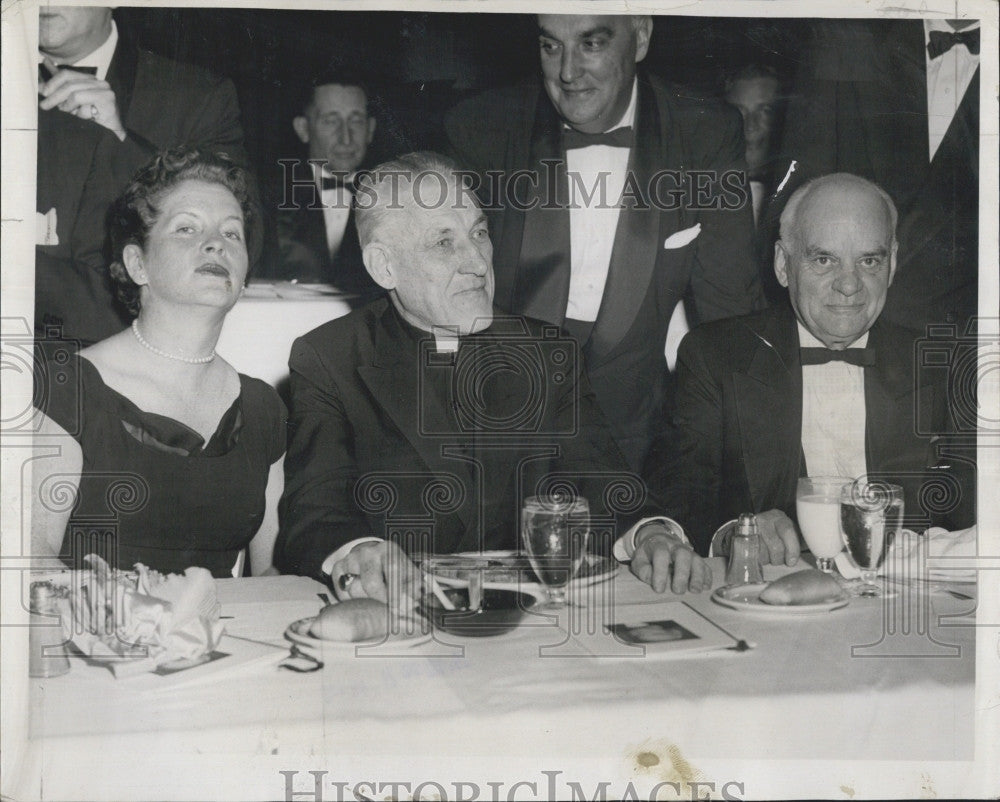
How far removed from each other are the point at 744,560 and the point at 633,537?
0.95ft

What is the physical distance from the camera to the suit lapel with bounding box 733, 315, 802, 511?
2.14 m

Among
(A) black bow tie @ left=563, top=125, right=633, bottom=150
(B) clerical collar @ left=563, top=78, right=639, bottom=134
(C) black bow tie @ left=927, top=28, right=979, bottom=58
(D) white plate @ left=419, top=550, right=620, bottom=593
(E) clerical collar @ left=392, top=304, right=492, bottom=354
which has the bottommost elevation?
(D) white plate @ left=419, top=550, right=620, bottom=593

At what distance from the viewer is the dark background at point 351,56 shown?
208 centimetres

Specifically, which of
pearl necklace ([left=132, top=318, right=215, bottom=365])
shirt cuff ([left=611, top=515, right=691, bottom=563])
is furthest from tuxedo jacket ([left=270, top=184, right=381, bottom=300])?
shirt cuff ([left=611, top=515, right=691, bottom=563])

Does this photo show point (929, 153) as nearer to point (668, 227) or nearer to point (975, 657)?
point (668, 227)

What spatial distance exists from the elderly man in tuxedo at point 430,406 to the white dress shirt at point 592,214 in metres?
0.14

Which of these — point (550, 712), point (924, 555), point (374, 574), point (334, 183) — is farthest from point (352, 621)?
A: point (924, 555)

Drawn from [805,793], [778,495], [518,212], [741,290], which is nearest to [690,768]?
[805,793]

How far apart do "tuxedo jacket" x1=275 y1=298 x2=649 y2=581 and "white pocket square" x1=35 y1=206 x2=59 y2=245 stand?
55 centimetres

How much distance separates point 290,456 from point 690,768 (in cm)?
101

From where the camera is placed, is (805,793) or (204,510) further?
(204,510)

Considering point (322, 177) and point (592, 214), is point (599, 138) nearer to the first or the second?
point (592, 214)

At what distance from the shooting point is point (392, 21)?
2.10m

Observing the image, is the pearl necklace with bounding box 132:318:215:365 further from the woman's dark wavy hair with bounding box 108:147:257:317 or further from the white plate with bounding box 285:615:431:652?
the white plate with bounding box 285:615:431:652
